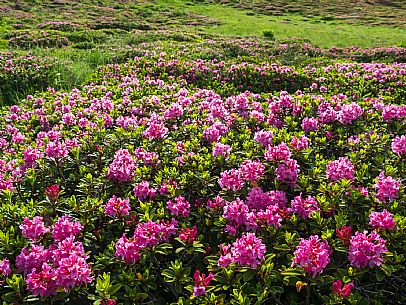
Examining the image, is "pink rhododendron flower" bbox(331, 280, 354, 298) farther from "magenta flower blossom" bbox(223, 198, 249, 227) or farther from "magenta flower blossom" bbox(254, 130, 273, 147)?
"magenta flower blossom" bbox(254, 130, 273, 147)

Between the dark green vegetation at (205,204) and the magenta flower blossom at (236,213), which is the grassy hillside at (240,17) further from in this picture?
the magenta flower blossom at (236,213)

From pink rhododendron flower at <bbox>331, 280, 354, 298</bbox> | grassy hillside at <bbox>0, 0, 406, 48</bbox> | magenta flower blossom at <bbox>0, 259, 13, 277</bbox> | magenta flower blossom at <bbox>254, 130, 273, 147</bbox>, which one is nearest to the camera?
pink rhododendron flower at <bbox>331, 280, 354, 298</bbox>

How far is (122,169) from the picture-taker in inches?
147

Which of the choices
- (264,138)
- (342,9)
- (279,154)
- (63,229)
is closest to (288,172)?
(279,154)

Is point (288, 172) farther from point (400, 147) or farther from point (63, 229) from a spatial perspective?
point (63, 229)

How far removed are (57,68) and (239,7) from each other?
117 ft

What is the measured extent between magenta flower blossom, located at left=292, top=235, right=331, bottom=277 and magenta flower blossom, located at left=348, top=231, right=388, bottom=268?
0.19 meters

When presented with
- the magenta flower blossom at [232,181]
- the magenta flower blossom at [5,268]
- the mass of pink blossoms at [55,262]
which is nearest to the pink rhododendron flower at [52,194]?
the mass of pink blossoms at [55,262]

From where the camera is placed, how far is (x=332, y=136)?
4.61 meters

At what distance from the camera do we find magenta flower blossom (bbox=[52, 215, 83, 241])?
302 centimetres

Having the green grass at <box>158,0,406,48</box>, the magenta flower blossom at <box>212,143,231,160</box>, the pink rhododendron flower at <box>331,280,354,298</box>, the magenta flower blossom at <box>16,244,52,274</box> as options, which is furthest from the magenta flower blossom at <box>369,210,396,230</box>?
the green grass at <box>158,0,406,48</box>

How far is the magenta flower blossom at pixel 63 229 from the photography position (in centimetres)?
302

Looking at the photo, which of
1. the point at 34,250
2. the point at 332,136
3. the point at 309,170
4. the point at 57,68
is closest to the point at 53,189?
the point at 34,250

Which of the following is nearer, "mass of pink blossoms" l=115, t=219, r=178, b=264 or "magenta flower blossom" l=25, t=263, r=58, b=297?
"magenta flower blossom" l=25, t=263, r=58, b=297
